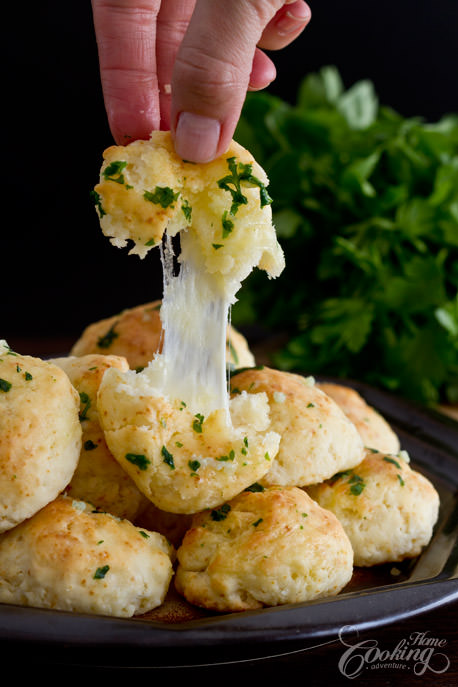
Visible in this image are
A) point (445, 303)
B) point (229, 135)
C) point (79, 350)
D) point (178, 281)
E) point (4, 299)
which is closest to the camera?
point (229, 135)

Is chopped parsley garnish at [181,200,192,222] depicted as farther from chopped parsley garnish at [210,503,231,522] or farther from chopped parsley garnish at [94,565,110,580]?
chopped parsley garnish at [94,565,110,580]

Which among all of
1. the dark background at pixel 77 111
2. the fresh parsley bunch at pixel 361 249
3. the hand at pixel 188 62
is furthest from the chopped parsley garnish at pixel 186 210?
the dark background at pixel 77 111

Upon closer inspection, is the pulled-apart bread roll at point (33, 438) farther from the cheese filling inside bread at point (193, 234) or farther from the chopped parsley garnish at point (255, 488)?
the chopped parsley garnish at point (255, 488)

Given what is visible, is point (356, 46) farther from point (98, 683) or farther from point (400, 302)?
point (98, 683)

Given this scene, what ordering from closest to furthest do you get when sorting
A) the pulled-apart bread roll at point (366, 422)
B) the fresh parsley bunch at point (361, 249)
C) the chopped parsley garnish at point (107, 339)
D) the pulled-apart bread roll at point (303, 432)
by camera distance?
the pulled-apart bread roll at point (303, 432) → the pulled-apart bread roll at point (366, 422) → the chopped parsley garnish at point (107, 339) → the fresh parsley bunch at point (361, 249)

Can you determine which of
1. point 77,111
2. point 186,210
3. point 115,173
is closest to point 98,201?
point 115,173

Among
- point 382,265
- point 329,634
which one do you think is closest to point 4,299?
point 382,265
